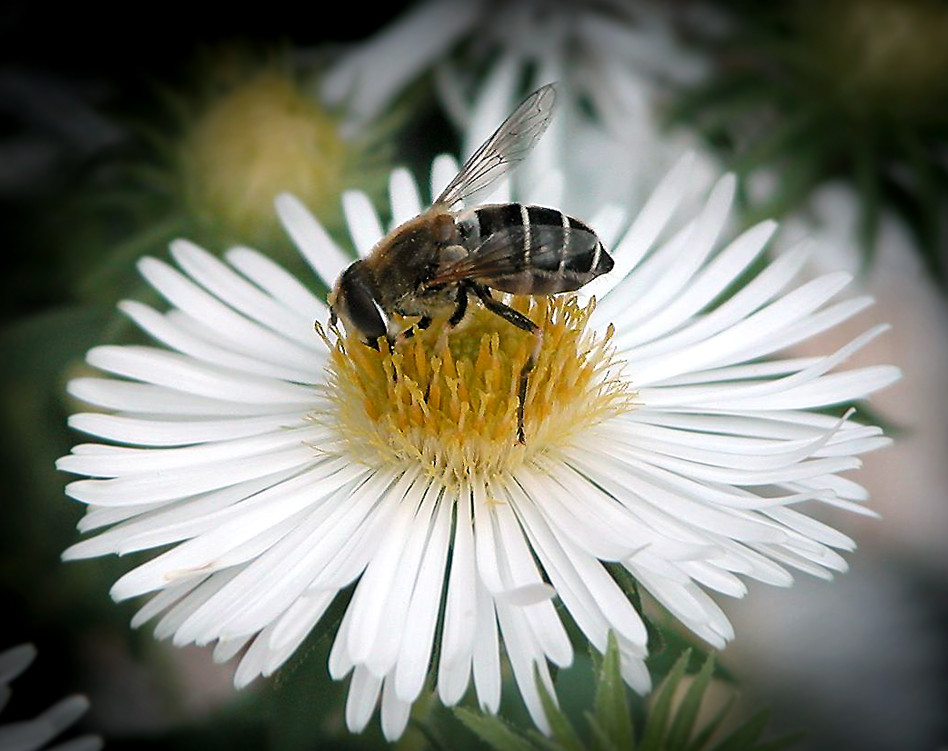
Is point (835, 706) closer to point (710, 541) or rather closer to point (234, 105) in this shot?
point (710, 541)

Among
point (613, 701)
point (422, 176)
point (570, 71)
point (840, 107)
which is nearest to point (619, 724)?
point (613, 701)

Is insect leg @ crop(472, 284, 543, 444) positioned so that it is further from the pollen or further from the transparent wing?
the transparent wing

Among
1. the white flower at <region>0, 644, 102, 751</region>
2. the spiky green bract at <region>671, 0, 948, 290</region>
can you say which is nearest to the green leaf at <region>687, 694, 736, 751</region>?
the white flower at <region>0, 644, 102, 751</region>

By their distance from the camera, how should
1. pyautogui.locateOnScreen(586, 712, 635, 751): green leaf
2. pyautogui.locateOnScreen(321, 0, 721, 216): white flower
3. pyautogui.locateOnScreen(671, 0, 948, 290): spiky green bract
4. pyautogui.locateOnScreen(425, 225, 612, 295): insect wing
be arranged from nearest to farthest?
1. pyautogui.locateOnScreen(586, 712, 635, 751): green leaf
2. pyautogui.locateOnScreen(425, 225, 612, 295): insect wing
3. pyautogui.locateOnScreen(671, 0, 948, 290): spiky green bract
4. pyautogui.locateOnScreen(321, 0, 721, 216): white flower

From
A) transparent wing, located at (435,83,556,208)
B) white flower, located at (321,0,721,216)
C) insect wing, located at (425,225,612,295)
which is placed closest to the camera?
insect wing, located at (425,225,612,295)

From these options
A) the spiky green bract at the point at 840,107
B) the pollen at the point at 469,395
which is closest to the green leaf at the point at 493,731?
the pollen at the point at 469,395
